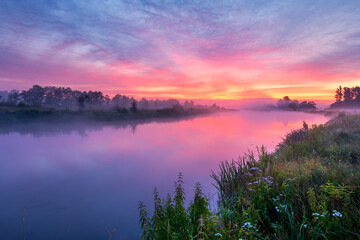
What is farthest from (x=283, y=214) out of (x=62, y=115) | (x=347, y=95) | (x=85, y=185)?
(x=347, y=95)

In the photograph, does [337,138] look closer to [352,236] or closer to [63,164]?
[352,236]

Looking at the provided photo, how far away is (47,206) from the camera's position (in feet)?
29.9

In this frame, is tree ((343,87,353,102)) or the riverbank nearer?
the riverbank

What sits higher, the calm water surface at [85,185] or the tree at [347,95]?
the tree at [347,95]

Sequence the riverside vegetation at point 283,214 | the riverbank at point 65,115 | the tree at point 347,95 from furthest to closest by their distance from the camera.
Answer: the tree at point 347,95, the riverbank at point 65,115, the riverside vegetation at point 283,214

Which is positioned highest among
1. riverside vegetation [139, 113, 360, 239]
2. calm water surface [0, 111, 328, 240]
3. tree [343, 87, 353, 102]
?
tree [343, 87, 353, 102]

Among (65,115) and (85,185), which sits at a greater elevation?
(65,115)

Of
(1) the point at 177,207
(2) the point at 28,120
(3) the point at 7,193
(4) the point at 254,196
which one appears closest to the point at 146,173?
(3) the point at 7,193

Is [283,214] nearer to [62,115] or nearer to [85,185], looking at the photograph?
[85,185]

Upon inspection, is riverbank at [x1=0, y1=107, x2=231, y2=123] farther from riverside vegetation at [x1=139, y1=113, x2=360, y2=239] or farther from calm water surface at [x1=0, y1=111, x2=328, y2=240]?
riverside vegetation at [x1=139, y1=113, x2=360, y2=239]

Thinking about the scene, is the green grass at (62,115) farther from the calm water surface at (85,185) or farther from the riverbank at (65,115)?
the calm water surface at (85,185)

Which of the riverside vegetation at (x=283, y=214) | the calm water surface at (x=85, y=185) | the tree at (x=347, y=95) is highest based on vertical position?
the tree at (x=347, y=95)

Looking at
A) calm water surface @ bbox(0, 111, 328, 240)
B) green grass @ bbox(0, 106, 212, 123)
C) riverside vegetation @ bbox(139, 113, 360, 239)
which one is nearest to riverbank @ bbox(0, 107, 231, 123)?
green grass @ bbox(0, 106, 212, 123)

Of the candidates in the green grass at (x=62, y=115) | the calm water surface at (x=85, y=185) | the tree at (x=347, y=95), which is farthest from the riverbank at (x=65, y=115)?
the tree at (x=347, y=95)
